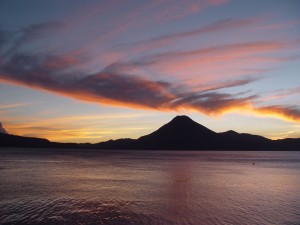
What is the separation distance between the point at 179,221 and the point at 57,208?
40.5 feet

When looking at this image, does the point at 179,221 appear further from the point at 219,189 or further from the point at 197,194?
the point at 219,189

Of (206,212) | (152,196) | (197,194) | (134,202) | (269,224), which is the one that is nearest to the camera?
(269,224)

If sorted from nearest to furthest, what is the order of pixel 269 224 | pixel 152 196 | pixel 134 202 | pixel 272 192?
1. pixel 269 224
2. pixel 134 202
3. pixel 152 196
4. pixel 272 192

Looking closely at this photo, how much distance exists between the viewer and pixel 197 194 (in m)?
40.6

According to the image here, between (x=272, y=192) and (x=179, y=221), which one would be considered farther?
(x=272, y=192)

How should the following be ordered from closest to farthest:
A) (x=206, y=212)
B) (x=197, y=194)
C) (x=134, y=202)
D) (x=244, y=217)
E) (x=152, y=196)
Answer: (x=244, y=217) → (x=206, y=212) → (x=134, y=202) → (x=152, y=196) → (x=197, y=194)

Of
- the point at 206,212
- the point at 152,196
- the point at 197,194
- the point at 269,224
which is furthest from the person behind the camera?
the point at 197,194

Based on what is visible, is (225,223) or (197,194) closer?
(225,223)

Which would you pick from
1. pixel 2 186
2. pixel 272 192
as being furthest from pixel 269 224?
pixel 2 186

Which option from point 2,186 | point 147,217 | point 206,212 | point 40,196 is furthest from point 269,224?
point 2,186

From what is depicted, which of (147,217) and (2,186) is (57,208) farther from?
(2,186)

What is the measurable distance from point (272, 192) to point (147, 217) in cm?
2466

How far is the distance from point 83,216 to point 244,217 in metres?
15.1

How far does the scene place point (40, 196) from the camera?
35.3 m
